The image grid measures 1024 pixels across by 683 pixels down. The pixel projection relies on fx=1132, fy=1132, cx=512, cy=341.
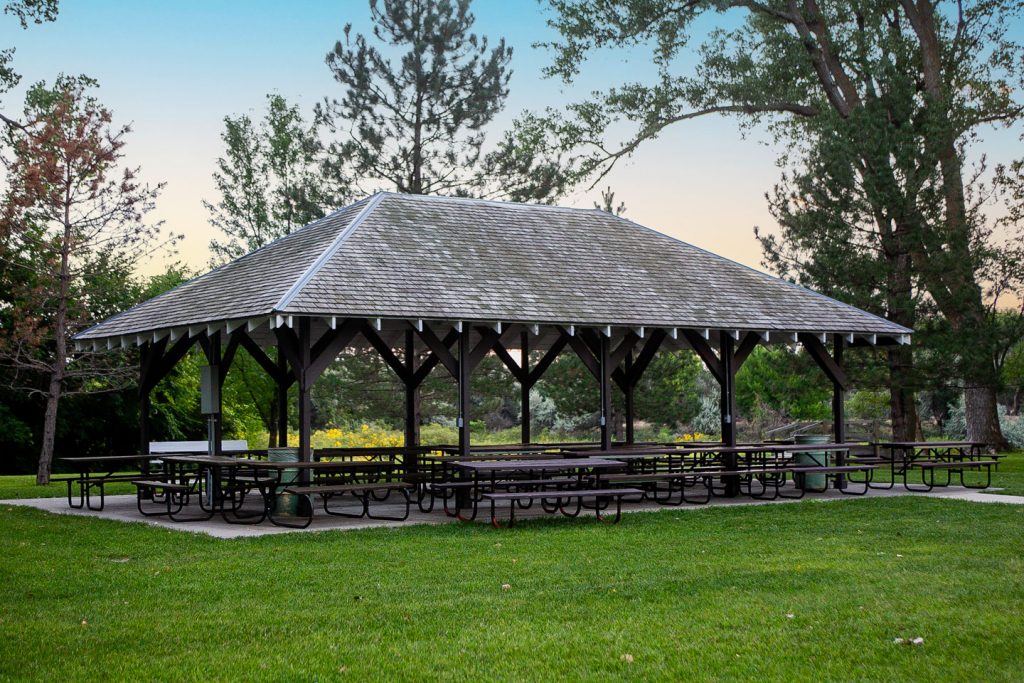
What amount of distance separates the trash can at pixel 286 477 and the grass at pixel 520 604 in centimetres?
198

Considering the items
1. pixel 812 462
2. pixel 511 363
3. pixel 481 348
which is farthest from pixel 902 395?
pixel 481 348

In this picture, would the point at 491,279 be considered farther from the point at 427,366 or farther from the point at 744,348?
the point at 744,348

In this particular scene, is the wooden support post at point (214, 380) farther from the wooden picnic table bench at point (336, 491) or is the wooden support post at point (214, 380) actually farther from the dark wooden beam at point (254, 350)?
the wooden picnic table bench at point (336, 491)

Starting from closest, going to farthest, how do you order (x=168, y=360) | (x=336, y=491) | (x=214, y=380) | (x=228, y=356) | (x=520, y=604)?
(x=520, y=604) → (x=336, y=491) → (x=214, y=380) → (x=228, y=356) → (x=168, y=360)

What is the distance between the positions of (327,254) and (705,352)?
5755 mm

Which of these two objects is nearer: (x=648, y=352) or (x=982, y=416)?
(x=648, y=352)

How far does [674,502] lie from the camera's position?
15.8 meters

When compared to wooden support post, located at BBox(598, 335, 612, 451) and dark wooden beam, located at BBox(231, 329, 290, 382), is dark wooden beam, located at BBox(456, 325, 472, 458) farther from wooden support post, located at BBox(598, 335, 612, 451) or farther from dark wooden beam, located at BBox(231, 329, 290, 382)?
dark wooden beam, located at BBox(231, 329, 290, 382)

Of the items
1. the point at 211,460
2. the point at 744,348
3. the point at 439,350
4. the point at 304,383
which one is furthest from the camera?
the point at 744,348

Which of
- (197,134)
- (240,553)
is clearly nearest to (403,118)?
(197,134)

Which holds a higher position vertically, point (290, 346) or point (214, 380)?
point (290, 346)

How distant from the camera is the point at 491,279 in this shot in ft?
53.0

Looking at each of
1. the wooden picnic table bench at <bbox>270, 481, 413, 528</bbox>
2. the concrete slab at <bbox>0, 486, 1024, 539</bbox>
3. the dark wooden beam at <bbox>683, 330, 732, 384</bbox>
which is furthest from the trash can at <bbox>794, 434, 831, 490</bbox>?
the wooden picnic table bench at <bbox>270, 481, 413, 528</bbox>

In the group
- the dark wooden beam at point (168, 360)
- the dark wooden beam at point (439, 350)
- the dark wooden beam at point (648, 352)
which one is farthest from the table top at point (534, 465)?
the dark wooden beam at point (168, 360)
